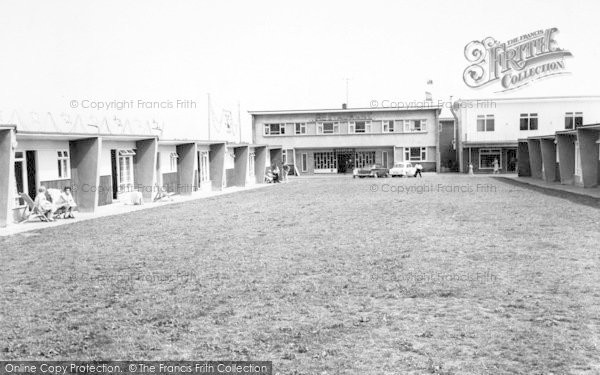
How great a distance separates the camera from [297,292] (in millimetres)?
8211

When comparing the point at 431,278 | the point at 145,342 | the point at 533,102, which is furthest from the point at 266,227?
the point at 533,102

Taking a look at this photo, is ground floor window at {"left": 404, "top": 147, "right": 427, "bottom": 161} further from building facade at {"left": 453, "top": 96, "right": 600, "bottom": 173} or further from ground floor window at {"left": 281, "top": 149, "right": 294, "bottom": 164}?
ground floor window at {"left": 281, "top": 149, "right": 294, "bottom": 164}

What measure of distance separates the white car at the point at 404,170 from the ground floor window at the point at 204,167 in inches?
740

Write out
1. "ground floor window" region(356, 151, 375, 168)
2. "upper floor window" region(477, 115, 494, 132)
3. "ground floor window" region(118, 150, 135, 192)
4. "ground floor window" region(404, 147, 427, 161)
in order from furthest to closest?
"ground floor window" region(356, 151, 375, 168) → "ground floor window" region(404, 147, 427, 161) → "upper floor window" region(477, 115, 494, 132) → "ground floor window" region(118, 150, 135, 192)

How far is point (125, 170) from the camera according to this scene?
2559 cm

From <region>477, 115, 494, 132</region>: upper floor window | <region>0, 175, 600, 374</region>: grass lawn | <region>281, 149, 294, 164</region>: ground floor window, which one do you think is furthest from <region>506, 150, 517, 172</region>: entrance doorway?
<region>0, 175, 600, 374</region>: grass lawn

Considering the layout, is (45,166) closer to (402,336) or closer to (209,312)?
(209,312)

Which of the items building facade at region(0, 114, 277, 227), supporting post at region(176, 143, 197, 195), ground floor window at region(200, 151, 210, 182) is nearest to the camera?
building facade at region(0, 114, 277, 227)

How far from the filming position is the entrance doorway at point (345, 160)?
57.1 metres

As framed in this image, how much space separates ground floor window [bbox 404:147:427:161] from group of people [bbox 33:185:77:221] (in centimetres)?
3951

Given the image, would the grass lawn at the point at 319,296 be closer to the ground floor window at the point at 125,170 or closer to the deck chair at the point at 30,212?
the deck chair at the point at 30,212

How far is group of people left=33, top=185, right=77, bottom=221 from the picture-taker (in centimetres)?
1805

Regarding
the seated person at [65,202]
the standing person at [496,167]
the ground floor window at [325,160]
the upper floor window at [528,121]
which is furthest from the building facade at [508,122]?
the seated person at [65,202]

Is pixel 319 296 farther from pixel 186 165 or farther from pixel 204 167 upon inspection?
pixel 204 167
